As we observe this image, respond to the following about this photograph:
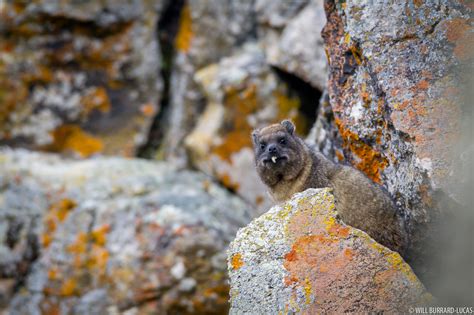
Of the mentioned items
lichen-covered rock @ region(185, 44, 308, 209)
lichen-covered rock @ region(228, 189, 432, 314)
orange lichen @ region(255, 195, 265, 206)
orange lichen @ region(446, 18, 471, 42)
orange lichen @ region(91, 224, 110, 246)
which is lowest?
lichen-covered rock @ region(228, 189, 432, 314)

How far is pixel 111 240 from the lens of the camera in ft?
31.3

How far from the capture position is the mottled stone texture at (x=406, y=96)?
5070 millimetres

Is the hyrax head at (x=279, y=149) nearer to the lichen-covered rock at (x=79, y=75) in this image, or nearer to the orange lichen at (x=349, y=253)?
the orange lichen at (x=349, y=253)

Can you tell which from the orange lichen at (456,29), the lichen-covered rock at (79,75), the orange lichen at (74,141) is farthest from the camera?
the orange lichen at (74,141)

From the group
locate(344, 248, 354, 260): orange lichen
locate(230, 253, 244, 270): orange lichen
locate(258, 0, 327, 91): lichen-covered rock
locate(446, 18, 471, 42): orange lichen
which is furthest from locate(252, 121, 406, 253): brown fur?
locate(258, 0, 327, 91): lichen-covered rock

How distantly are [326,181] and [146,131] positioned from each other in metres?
5.75

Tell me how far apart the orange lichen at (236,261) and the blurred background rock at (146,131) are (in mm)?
2142

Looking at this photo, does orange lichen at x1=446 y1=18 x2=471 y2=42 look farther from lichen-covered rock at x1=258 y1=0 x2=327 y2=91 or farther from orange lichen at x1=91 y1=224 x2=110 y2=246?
orange lichen at x1=91 y1=224 x2=110 y2=246

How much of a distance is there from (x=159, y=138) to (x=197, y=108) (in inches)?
42.0

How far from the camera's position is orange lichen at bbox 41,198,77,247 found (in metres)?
9.80

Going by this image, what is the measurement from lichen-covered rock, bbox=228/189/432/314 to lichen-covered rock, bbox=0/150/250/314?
442 centimetres

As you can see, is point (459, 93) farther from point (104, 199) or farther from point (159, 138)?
point (159, 138)

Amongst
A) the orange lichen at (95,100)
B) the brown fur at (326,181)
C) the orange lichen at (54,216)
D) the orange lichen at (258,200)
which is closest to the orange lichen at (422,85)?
the brown fur at (326,181)

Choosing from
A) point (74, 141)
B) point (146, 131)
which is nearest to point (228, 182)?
point (146, 131)
